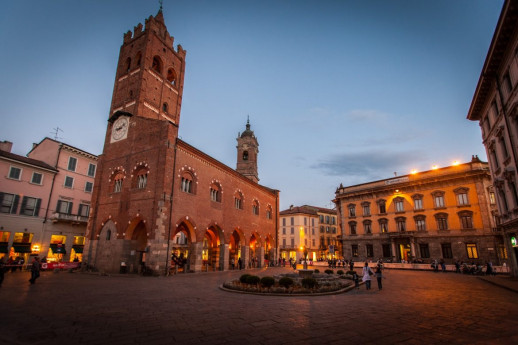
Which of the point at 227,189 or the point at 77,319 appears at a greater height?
the point at 227,189

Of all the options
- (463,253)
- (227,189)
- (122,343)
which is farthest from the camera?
(463,253)

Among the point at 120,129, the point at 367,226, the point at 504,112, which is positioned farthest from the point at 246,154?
the point at 504,112

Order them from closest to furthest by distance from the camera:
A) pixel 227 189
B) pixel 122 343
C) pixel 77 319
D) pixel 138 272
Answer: pixel 122 343
pixel 77 319
pixel 138 272
pixel 227 189

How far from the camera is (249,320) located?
7.55 metres

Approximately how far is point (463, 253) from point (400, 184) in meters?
11.3

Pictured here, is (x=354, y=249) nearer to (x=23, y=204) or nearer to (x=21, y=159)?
(x=23, y=204)

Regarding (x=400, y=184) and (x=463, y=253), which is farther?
(x=400, y=184)

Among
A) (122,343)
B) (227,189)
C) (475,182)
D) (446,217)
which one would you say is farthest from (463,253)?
(122,343)

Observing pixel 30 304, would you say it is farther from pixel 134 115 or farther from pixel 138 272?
pixel 134 115

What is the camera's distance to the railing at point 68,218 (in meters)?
29.1

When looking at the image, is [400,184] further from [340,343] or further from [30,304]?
[30,304]

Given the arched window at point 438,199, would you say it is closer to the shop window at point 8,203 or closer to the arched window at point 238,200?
the arched window at point 238,200

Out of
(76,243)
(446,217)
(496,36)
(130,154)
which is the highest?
(496,36)

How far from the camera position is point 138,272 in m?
Answer: 23.2
